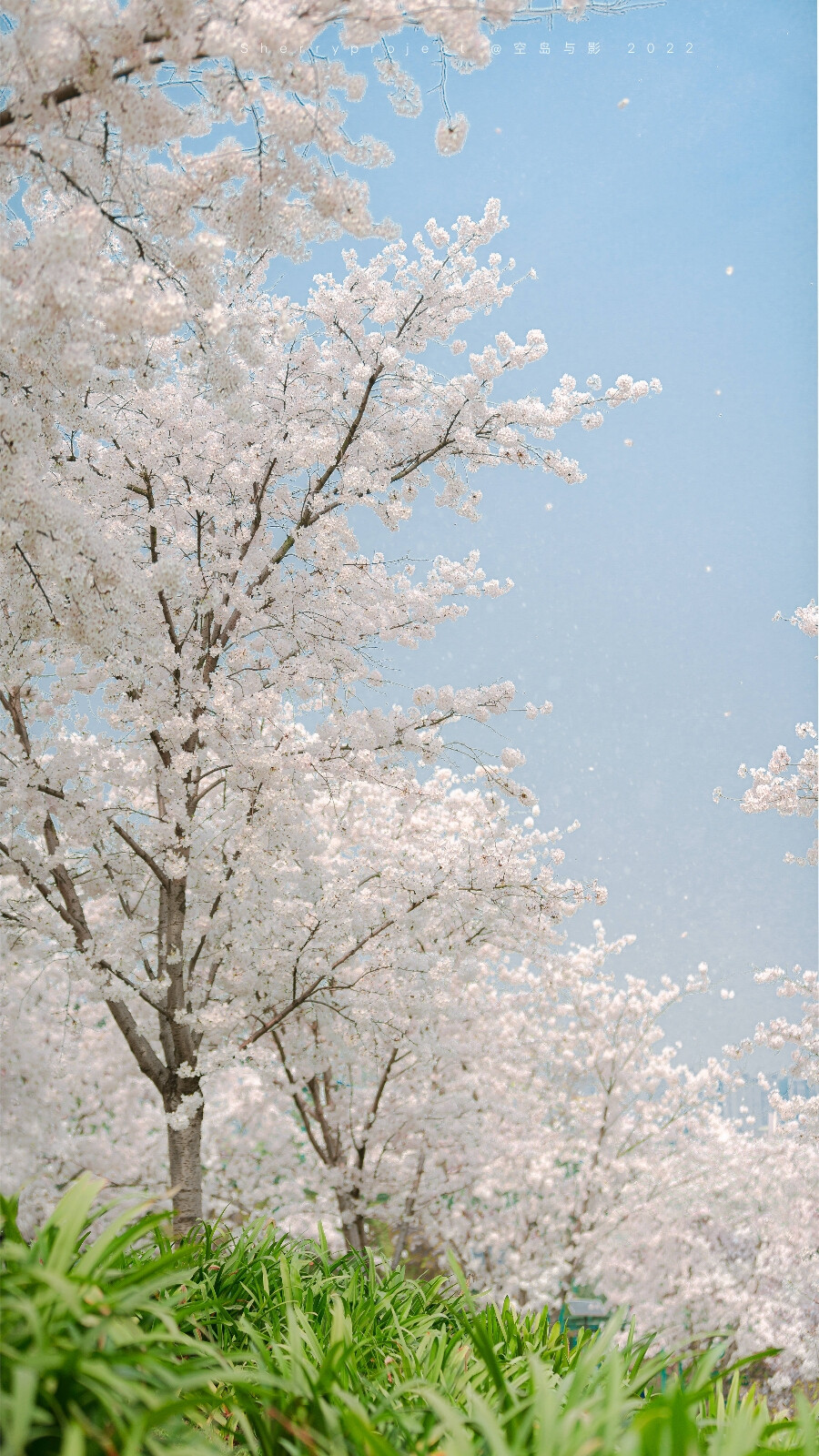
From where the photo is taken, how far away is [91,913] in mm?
8234

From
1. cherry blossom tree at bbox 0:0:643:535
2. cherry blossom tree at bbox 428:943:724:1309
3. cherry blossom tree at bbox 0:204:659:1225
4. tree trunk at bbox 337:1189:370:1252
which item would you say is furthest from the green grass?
cherry blossom tree at bbox 428:943:724:1309

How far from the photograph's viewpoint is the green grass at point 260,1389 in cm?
130

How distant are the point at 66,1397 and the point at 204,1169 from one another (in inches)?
416

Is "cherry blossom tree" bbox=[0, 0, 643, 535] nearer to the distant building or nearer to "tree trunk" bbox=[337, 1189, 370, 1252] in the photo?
"tree trunk" bbox=[337, 1189, 370, 1252]

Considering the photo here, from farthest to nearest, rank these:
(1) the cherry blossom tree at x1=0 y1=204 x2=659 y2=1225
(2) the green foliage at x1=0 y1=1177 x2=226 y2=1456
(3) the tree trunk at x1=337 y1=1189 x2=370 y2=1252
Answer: (3) the tree trunk at x1=337 y1=1189 x2=370 y2=1252, (1) the cherry blossom tree at x1=0 y1=204 x2=659 y2=1225, (2) the green foliage at x1=0 y1=1177 x2=226 y2=1456

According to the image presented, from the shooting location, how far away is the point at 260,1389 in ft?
5.20

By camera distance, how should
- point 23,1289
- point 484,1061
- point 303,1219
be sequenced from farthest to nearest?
point 484,1061
point 303,1219
point 23,1289

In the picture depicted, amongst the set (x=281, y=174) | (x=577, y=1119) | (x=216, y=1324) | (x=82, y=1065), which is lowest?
(x=216, y=1324)

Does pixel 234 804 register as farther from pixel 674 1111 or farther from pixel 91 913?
pixel 674 1111

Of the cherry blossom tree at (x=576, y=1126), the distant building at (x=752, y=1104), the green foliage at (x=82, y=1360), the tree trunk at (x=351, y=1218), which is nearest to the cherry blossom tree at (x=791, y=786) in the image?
the distant building at (x=752, y=1104)

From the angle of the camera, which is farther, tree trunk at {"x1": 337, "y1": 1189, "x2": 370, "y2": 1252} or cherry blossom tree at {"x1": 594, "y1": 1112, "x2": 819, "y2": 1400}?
cherry blossom tree at {"x1": 594, "y1": 1112, "x2": 819, "y2": 1400}

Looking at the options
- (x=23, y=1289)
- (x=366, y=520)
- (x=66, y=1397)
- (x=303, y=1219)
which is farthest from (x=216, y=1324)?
(x=303, y=1219)

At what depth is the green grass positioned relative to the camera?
4.27ft

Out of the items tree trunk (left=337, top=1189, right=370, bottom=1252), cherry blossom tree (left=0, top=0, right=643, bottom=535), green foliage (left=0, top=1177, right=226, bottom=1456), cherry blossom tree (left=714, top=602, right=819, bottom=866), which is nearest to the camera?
green foliage (left=0, top=1177, right=226, bottom=1456)
